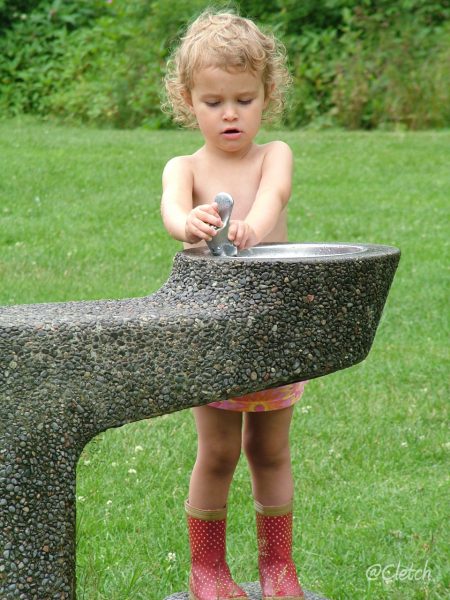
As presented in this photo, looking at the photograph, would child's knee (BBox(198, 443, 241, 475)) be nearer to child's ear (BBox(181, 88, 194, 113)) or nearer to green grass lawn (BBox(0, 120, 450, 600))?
green grass lawn (BBox(0, 120, 450, 600))

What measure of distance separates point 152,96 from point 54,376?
11.2 m

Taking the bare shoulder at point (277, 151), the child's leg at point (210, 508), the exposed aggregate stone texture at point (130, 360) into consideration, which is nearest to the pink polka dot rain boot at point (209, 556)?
the child's leg at point (210, 508)

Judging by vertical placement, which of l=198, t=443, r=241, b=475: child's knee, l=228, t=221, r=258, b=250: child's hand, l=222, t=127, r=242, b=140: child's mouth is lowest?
l=198, t=443, r=241, b=475: child's knee

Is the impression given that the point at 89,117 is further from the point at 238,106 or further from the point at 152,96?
the point at 238,106

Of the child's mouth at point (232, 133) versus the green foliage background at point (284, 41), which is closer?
the child's mouth at point (232, 133)

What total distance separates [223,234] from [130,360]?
0.41 metres

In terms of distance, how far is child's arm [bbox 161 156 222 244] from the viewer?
2477mm

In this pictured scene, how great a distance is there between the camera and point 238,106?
2.73 meters

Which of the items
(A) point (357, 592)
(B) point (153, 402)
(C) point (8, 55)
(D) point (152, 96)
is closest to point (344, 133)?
(D) point (152, 96)

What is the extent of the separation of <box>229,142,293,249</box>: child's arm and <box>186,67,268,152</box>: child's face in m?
0.09

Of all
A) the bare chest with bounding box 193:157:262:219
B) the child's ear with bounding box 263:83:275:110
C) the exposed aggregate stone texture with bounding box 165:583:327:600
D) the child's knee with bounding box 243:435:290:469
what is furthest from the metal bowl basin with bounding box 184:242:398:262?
the exposed aggregate stone texture with bounding box 165:583:327:600

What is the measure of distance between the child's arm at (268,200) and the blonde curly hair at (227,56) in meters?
0.16

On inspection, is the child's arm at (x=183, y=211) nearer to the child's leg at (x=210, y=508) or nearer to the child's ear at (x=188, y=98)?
the child's ear at (x=188, y=98)

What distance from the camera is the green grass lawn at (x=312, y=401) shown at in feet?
11.1
